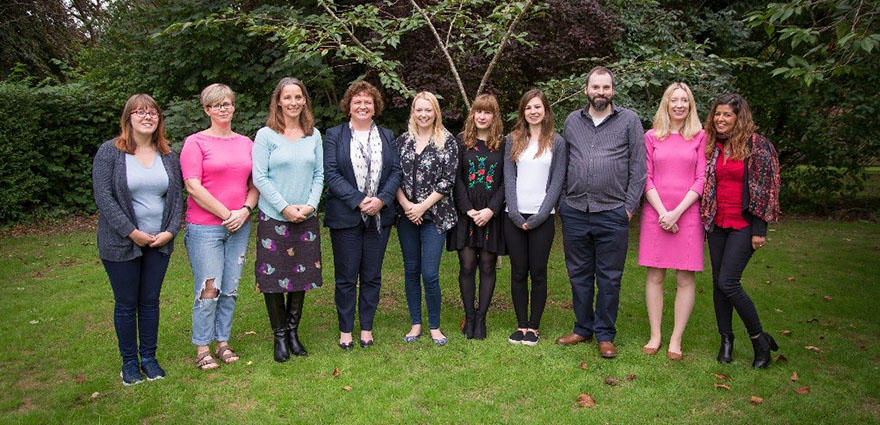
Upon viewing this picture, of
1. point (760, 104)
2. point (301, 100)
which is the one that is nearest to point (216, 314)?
point (301, 100)

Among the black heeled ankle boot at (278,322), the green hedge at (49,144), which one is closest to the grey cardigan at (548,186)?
the black heeled ankle boot at (278,322)

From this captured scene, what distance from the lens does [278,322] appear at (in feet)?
15.5

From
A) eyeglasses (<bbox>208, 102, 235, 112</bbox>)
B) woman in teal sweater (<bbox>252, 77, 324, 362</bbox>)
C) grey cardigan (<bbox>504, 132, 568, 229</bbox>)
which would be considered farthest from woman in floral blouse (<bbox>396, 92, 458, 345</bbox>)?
eyeglasses (<bbox>208, 102, 235, 112</bbox>)

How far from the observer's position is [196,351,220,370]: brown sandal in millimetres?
4535

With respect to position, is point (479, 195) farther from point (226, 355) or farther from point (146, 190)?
point (146, 190)

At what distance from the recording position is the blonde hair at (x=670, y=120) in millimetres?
4516

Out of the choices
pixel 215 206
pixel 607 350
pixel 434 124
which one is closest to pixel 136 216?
pixel 215 206

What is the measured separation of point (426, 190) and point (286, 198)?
1.00 m

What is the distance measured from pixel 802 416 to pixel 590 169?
200cm

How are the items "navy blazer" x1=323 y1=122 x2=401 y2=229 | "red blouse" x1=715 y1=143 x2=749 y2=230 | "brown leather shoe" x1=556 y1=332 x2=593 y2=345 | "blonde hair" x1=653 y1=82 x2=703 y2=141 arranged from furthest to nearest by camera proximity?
1. "brown leather shoe" x1=556 y1=332 x2=593 y2=345
2. "navy blazer" x1=323 y1=122 x2=401 y2=229
3. "blonde hair" x1=653 y1=82 x2=703 y2=141
4. "red blouse" x1=715 y1=143 x2=749 y2=230

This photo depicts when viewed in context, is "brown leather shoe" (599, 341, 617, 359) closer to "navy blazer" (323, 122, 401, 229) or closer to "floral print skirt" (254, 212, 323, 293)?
"navy blazer" (323, 122, 401, 229)

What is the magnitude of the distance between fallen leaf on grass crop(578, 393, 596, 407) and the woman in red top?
129 cm

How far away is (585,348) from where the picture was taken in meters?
4.90

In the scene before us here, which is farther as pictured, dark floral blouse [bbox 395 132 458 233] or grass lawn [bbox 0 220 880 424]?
dark floral blouse [bbox 395 132 458 233]
